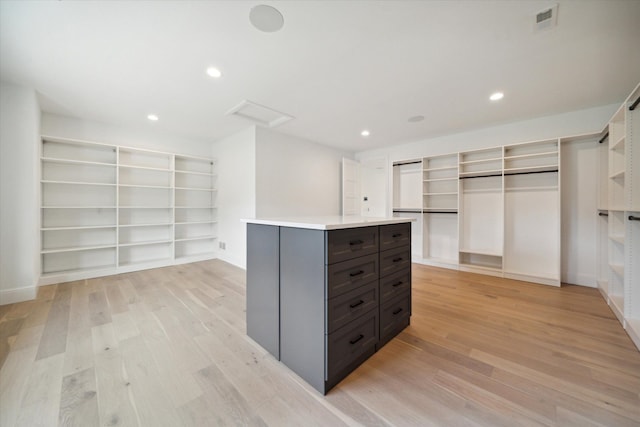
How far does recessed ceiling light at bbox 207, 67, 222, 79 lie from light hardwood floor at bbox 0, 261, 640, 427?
2.49 metres

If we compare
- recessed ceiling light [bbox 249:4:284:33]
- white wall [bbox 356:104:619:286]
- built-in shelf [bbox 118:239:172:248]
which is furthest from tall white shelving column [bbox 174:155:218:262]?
white wall [bbox 356:104:619:286]

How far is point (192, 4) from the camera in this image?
1.54 meters

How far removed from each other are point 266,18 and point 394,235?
1.93 meters

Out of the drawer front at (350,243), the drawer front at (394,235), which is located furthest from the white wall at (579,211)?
the drawer front at (350,243)

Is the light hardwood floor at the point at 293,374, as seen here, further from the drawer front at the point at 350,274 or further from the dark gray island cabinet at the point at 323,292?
the drawer front at the point at 350,274

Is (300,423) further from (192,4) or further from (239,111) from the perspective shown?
(239,111)

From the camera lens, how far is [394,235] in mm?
1924

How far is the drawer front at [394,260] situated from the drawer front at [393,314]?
0.26 meters

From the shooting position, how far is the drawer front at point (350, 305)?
53.1 inches

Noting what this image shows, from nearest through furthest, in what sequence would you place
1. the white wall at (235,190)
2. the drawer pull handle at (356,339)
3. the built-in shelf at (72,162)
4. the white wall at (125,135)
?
the drawer pull handle at (356,339), the built-in shelf at (72,162), the white wall at (125,135), the white wall at (235,190)

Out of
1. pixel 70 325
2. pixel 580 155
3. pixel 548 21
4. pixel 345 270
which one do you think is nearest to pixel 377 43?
pixel 548 21

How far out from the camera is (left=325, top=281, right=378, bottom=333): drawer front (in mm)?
1350

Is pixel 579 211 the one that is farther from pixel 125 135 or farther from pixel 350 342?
pixel 125 135

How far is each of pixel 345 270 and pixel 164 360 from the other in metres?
1.47
